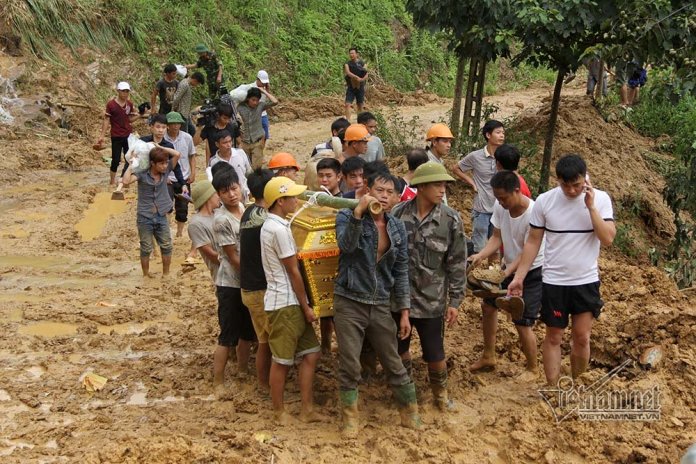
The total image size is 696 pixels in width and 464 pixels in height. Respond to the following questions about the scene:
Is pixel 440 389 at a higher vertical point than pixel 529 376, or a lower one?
higher

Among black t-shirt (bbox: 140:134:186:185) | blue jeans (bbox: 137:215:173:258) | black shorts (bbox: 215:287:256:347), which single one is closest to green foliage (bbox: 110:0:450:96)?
black t-shirt (bbox: 140:134:186:185)

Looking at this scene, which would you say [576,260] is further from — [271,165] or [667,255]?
[667,255]

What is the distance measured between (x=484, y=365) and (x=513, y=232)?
3.89 feet

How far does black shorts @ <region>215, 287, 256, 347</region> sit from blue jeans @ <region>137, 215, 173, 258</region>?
10.1 ft

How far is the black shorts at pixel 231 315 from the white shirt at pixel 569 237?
2318 mm

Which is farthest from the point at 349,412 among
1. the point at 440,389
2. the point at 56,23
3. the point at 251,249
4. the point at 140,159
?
the point at 56,23

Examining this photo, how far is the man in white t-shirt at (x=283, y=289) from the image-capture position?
5523mm

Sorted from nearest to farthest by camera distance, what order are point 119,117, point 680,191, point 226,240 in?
point 226,240, point 680,191, point 119,117

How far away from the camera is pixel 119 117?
12.9 meters

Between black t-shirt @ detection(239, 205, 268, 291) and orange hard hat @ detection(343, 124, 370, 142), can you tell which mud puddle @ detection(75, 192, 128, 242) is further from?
black t-shirt @ detection(239, 205, 268, 291)

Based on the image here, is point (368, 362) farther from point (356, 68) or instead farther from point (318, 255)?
point (356, 68)

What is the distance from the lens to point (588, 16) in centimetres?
1034

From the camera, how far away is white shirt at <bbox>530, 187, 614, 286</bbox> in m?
5.82

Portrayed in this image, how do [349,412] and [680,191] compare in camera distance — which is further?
[680,191]
